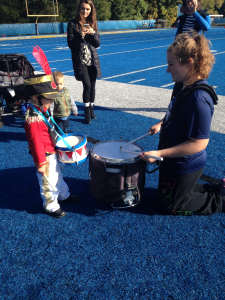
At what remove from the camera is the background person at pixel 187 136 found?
2123mm

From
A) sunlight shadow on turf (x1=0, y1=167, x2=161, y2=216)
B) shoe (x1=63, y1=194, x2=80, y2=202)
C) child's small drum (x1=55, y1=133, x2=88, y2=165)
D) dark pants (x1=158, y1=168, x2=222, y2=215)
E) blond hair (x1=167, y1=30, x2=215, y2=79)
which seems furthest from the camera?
shoe (x1=63, y1=194, x2=80, y2=202)

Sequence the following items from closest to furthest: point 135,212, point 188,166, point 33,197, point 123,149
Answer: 1. point 188,166
2. point 123,149
3. point 135,212
4. point 33,197

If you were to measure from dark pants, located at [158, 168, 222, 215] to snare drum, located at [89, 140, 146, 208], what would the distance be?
0.26 m

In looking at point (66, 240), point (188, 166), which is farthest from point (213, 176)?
point (66, 240)

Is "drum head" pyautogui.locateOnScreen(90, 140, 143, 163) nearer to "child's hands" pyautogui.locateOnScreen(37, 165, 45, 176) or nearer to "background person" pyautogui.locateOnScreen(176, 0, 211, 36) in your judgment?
"child's hands" pyautogui.locateOnScreen(37, 165, 45, 176)

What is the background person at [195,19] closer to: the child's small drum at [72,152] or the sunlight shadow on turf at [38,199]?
the sunlight shadow on turf at [38,199]

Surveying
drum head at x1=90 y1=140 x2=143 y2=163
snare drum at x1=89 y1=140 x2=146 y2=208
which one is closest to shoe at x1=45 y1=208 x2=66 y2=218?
snare drum at x1=89 y1=140 x2=146 y2=208

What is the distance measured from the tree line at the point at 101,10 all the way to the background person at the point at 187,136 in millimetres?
33954

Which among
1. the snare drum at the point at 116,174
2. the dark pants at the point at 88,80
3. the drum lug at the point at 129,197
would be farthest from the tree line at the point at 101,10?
the drum lug at the point at 129,197

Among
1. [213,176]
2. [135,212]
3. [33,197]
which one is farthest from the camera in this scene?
[213,176]

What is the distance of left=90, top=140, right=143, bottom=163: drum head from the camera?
2.44 meters

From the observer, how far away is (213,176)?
334 centimetres

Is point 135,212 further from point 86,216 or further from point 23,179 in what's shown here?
point 23,179

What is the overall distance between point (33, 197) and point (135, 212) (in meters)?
1.23
